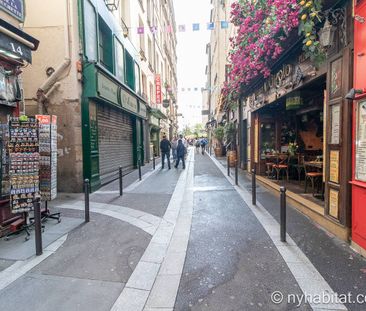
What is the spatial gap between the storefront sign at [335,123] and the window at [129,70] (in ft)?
35.3

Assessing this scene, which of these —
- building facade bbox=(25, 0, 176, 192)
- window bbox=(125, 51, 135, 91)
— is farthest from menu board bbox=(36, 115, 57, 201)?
window bbox=(125, 51, 135, 91)

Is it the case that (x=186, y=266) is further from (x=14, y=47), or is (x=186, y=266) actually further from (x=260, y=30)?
(x=260, y=30)

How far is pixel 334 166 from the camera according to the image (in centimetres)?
436

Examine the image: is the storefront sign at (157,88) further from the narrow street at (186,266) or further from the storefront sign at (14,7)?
the narrow street at (186,266)

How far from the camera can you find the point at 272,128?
10.2 m

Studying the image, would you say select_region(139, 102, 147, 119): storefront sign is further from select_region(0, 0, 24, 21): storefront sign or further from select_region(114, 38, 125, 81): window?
select_region(0, 0, 24, 21): storefront sign

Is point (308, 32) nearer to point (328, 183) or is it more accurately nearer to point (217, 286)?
point (328, 183)

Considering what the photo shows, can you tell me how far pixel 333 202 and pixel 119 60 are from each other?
10.9 metres

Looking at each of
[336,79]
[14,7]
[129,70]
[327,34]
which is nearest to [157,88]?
[129,70]

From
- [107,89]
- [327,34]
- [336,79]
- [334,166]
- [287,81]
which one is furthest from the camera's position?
[107,89]

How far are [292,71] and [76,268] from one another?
20.3 feet

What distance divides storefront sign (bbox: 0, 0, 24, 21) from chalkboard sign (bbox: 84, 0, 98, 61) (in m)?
2.88

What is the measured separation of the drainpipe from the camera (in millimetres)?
7934

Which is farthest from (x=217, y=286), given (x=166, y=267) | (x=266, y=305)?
(x=166, y=267)
